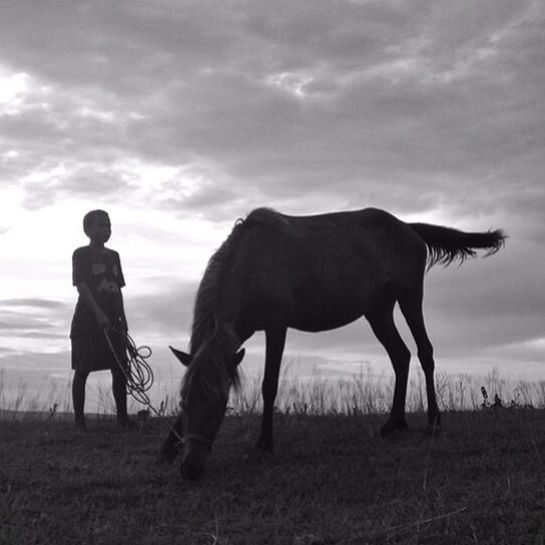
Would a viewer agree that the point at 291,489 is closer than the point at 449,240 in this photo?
Yes

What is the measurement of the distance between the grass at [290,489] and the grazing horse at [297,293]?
41cm

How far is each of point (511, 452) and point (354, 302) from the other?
6.65 feet

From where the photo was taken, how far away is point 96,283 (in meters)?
8.99

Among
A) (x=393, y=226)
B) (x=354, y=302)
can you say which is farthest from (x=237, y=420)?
(x=393, y=226)

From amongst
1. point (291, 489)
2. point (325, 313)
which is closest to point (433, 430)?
point (325, 313)

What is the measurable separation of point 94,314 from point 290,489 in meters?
3.83

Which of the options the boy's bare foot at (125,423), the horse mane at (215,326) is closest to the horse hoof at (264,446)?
the horse mane at (215,326)

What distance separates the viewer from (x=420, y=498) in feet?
18.1

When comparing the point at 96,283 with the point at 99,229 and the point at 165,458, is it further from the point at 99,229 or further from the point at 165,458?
the point at 165,458

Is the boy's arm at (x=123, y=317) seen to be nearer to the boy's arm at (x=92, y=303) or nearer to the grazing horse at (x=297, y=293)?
the boy's arm at (x=92, y=303)

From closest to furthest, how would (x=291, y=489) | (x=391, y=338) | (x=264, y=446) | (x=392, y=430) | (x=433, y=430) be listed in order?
(x=291, y=489) → (x=264, y=446) → (x=433, y=430) → (x=392, y=430) → (x=391, y=338)

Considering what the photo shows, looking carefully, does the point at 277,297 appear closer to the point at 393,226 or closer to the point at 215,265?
the point at 215,265

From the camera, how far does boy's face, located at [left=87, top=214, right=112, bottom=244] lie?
9.06 metres

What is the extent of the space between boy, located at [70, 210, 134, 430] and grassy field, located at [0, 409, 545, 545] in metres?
0.73
